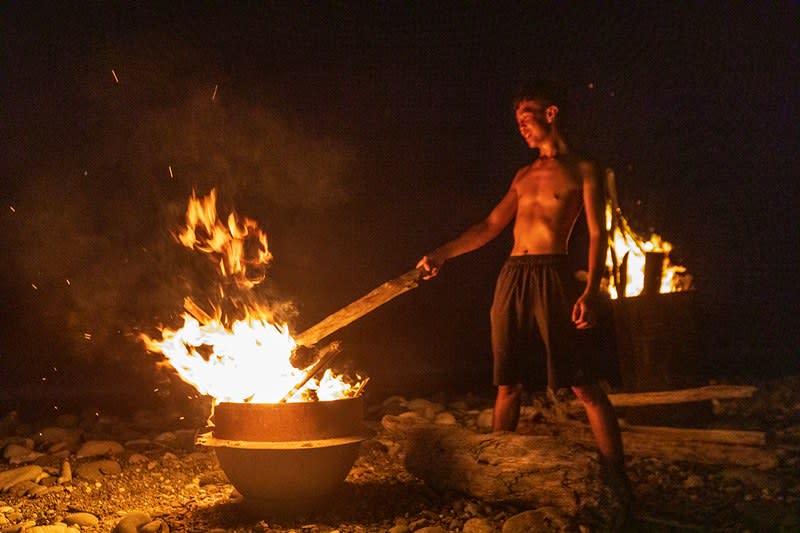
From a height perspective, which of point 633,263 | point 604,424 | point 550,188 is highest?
point 550,188

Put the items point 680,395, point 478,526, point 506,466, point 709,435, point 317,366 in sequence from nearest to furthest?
point 478,526 → point 506,466 → point 317,366 → point 709,435 → point 680,395

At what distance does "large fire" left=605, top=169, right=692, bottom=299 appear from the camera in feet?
19.5

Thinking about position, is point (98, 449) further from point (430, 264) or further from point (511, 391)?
point (511, 391)

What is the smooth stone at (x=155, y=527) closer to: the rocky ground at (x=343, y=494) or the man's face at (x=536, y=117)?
the rocky ground at (x=343, y=494)

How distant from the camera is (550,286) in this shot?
14.8ft

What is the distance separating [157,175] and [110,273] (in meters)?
1.34

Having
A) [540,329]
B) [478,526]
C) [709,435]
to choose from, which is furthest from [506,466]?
[709,435]

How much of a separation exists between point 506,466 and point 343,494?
3.60ft

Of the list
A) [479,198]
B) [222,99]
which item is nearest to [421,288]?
[479,198]

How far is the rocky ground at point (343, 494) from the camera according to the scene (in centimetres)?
387

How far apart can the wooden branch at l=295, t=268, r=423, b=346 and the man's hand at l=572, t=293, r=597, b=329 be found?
104 centimetres

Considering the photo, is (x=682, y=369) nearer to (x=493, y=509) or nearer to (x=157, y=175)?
(x=493, y=509)

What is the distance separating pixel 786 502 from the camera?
13.9 ft

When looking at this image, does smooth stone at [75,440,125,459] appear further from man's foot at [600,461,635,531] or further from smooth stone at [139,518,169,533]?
man's foot at [600,461,635,531]
